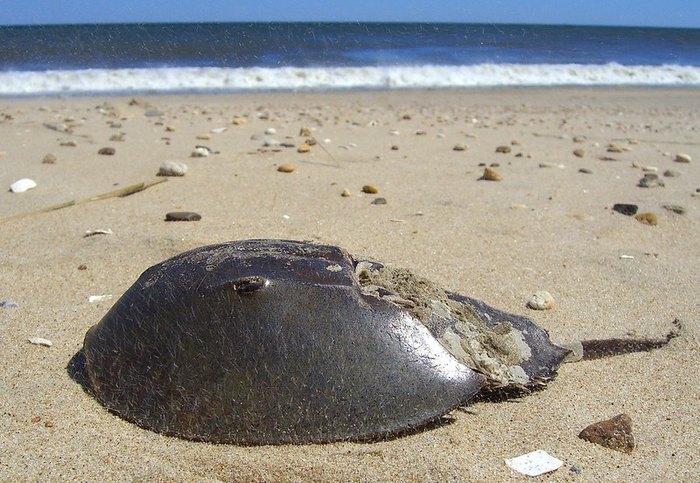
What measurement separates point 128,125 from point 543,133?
4.76 meters

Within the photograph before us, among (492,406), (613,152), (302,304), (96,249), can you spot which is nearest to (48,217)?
(96,249)

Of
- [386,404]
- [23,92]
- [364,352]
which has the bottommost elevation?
[23,92]

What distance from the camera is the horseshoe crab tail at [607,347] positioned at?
2480 millimetres

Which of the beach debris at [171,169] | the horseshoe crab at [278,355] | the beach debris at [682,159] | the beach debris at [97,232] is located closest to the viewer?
the horseshoe crab at [278,355]

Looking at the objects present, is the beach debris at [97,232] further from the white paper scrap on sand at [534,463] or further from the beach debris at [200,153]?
the white paper scrap on sand at [534,463]

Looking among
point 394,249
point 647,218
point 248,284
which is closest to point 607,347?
point 394,249

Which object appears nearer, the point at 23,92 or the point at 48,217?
the point at 48,217

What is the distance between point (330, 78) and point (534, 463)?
39.3ft

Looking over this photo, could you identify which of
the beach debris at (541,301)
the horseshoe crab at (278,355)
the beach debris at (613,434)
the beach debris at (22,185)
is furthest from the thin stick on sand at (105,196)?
the beach debris at (613,434)

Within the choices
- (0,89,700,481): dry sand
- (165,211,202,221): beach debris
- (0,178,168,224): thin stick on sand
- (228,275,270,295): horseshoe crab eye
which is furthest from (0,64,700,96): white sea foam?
(228,275,270,295): horseshoe crab eye

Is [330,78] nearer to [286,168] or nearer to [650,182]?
[286,168]

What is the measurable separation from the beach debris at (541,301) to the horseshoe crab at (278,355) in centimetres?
96

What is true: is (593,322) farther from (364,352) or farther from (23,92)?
(23,92)

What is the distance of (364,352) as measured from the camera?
1884 millimetres
